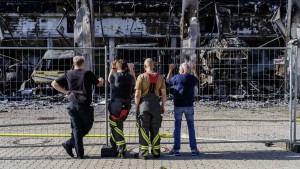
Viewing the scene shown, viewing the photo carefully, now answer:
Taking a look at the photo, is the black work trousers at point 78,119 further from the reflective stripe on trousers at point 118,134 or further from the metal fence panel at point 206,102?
the metal fence panel at point 206,102

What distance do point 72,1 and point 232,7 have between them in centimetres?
1086

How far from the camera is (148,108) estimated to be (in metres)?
7.56

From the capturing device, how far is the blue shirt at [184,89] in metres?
7.86

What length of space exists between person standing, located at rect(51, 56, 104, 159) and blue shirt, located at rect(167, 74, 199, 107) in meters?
1.57

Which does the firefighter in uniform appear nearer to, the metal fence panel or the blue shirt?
the blue shirt

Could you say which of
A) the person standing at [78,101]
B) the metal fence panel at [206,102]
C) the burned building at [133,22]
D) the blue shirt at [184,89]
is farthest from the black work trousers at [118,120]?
the burned building at [133,22]

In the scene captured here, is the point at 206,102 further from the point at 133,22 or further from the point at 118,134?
the point at 133,22

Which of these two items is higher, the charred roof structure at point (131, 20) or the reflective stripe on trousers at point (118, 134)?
the charred roof structure at point (131, 20)

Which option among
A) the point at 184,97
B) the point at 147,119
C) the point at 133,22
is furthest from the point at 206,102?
the point at 133,22

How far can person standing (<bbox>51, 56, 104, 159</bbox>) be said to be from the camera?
7.56 m

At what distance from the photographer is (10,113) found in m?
15.7

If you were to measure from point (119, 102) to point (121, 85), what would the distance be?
0.33 m

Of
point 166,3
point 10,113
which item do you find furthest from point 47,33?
point 10,113

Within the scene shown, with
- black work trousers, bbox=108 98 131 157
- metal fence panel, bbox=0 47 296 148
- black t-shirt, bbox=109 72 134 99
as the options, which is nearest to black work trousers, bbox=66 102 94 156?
black work trousers, bbox=108 98 131 157
